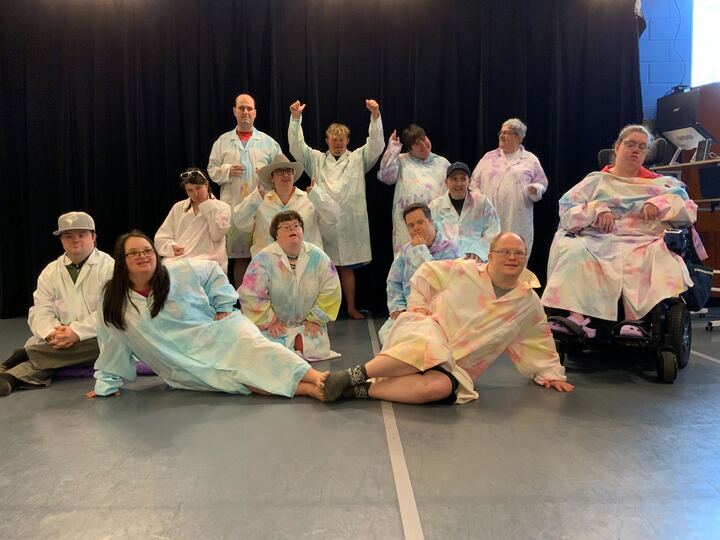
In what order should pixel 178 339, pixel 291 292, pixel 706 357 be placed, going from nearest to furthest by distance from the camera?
1. pixel 178 339
2. pixel 706 357
3. pixel 291 292

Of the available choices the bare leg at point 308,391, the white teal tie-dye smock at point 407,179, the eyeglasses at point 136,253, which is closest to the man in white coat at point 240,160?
the white teal tie-dye smock at point 407,179

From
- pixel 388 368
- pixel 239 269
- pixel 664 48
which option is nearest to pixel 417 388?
pixel 388 368

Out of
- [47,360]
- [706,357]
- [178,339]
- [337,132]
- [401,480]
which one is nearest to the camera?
[401,480]

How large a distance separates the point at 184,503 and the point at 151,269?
1163 mm

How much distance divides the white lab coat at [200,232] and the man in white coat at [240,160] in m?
0.29

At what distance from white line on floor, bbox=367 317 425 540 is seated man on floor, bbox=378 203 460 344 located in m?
0.92

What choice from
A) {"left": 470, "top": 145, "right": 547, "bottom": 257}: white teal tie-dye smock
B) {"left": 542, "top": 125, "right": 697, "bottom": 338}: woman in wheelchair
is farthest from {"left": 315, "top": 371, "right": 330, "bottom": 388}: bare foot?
{"left": 470, "top": 145, "right": 547, "bottom": 257}: white teal tie-dye smock

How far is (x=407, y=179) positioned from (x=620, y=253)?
5.86ft

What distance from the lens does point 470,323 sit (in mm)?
2332

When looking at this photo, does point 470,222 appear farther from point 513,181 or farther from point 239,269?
point 239,269

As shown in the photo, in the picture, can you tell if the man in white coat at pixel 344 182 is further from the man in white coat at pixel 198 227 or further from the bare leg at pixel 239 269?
the man in white coat at pixel 198 227

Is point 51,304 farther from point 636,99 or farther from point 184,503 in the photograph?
point 636,99

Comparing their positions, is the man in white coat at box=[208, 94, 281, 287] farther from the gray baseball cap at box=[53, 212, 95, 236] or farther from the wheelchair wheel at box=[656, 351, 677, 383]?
the wheelchair wheel at box=[656, 351, 677, 383]

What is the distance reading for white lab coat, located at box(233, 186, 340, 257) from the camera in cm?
389
